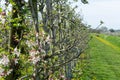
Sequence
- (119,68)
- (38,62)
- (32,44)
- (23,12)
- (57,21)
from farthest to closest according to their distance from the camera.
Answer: (119,68) < (57,21) < (23,12) < (32,44) < (38,62)

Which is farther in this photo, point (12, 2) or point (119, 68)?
point (119, 68)

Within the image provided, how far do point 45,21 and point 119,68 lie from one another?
29.7 m

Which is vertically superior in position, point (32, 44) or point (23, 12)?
point (23, 12)

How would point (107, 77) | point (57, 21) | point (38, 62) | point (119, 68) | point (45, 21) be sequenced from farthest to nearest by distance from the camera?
point (119, 68) → point (107, 77) → point (57, 21) → point (45, 21) → point (38, 62)

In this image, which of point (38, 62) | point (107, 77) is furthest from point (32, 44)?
point (107, 77)

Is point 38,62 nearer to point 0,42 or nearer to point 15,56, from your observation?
point 15,56

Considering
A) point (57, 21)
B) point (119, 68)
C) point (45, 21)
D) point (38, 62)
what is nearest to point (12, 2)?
point (38, 62)

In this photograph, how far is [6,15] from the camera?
23.7ft

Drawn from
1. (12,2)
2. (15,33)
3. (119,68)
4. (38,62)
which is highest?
(12,2)

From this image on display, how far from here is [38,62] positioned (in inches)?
243

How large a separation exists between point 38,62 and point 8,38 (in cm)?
181

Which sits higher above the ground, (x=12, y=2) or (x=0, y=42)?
(x=12, y=2)

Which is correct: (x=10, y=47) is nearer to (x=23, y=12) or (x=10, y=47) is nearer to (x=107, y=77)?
(x=23, y=12)

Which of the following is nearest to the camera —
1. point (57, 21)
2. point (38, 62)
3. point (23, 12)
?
point (38, 62)
